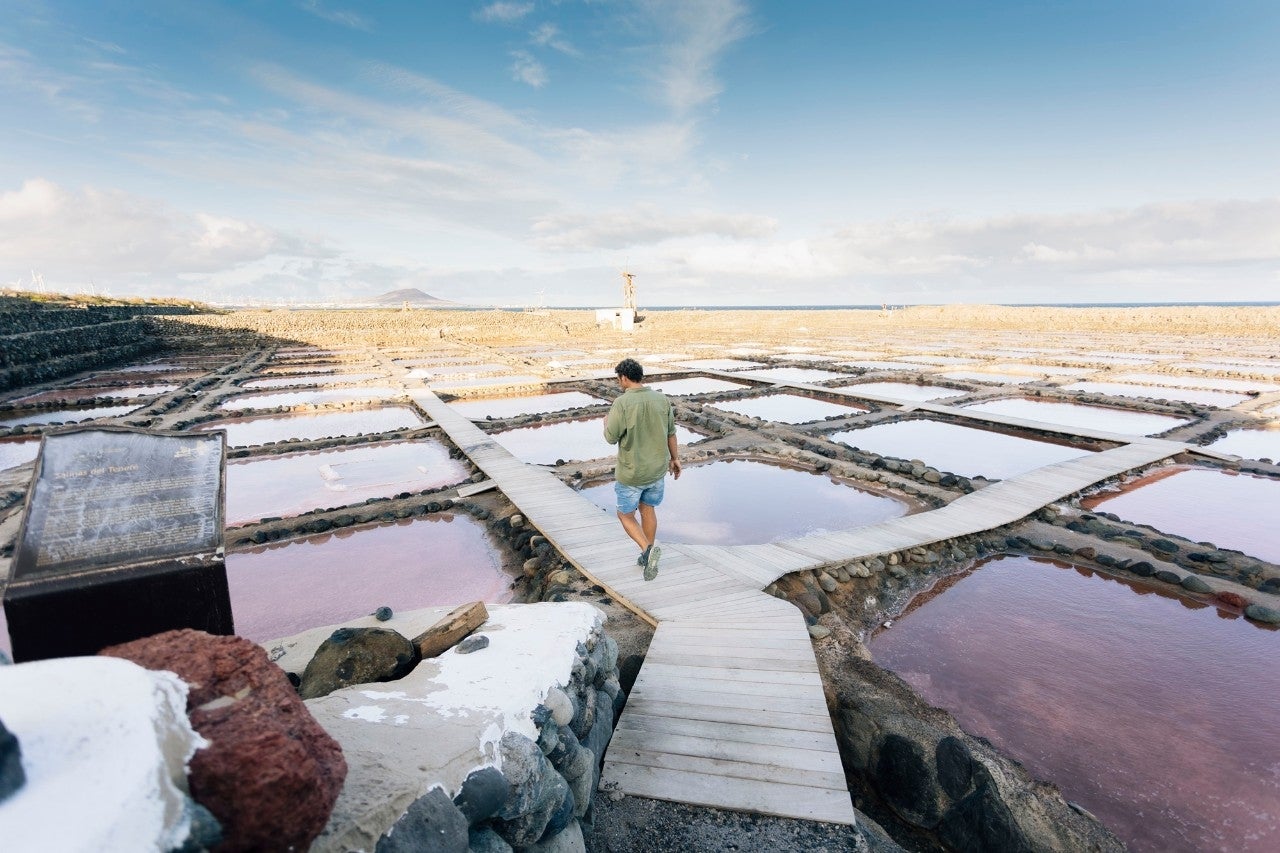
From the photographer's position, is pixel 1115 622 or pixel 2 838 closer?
pixel 2 838

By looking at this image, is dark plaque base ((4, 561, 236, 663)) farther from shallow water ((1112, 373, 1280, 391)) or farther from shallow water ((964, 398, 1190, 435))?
shallow water ((1112, 373, 1280, 391))

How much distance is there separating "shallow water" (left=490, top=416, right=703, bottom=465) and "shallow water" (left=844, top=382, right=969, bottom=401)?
7230 millimetres

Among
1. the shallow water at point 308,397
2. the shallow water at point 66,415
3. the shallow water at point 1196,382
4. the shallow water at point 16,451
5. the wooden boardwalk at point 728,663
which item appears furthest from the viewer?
the shallow water at point 1196,382

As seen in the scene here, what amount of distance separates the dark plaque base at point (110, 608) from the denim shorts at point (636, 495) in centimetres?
322

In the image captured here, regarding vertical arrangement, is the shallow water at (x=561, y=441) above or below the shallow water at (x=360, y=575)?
above

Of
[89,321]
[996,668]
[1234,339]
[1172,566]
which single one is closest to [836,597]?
[996,668]

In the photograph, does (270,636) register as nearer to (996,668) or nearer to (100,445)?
(100,445)

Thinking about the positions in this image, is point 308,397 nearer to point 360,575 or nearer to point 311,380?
point 311,380

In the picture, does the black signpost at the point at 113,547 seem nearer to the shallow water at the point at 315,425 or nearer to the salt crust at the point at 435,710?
the salt crust at the point at 435,710

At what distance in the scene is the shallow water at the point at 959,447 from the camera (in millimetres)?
10664

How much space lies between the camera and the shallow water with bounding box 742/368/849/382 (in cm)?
2016

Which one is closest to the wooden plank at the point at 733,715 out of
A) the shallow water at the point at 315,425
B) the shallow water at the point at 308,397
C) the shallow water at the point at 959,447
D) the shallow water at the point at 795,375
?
the shallow water at the point at 959,447

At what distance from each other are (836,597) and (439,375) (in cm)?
1884

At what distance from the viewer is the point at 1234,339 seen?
3359cm
